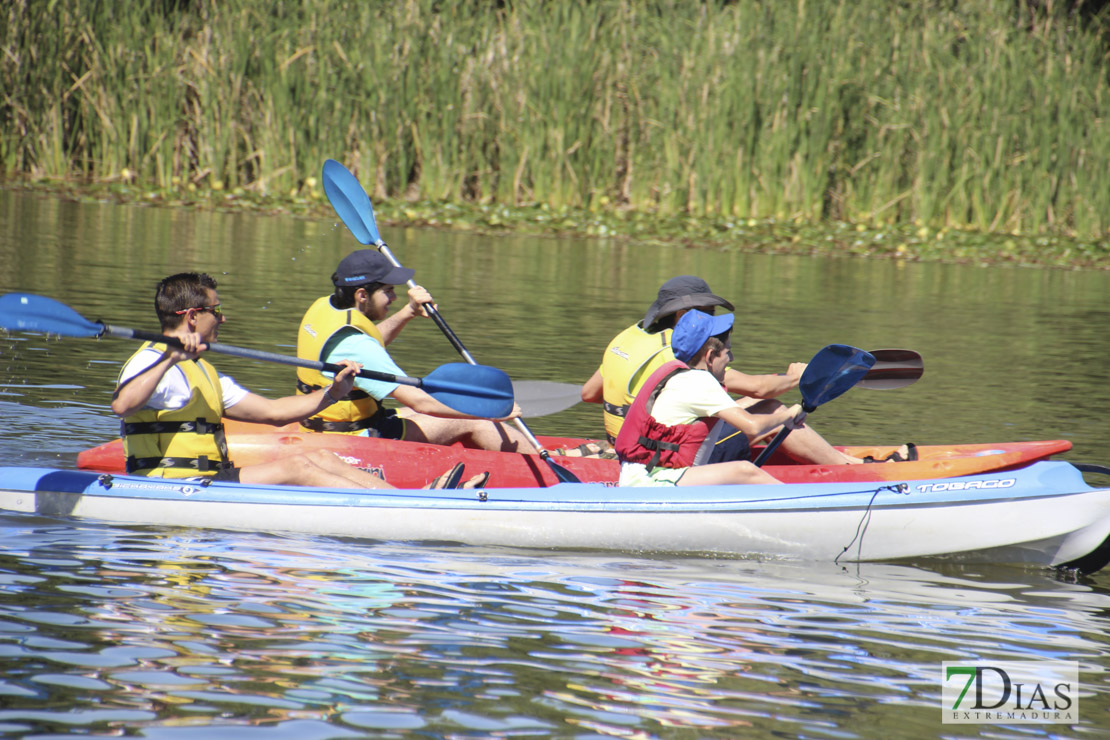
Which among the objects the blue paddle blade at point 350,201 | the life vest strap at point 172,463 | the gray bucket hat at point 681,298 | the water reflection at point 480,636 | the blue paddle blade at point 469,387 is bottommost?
the water reflection at point 480,636

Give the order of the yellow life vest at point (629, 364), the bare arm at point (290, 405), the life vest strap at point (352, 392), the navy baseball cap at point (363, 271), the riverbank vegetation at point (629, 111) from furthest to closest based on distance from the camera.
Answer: the riverbank vegetation at point (629, 111)
the life vest strap at point (352, 392)
the navy baseball cap at point (363, 271)
the yellow life vest at point (629, 364)
the bare arm at point (290, 405)

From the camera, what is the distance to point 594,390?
651cm

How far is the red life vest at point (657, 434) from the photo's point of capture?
523cm

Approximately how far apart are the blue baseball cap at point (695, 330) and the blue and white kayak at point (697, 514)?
1.72ft

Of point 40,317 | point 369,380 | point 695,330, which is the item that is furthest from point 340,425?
point 695,330

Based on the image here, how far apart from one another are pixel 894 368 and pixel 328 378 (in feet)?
8.04

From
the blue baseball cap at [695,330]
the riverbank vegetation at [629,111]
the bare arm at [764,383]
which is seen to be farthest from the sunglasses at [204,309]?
the riverbank vegetation at [629,111]

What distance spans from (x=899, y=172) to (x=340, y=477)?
451 inches

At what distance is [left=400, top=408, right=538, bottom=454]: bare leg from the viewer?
652cm

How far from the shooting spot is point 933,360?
10.1 m

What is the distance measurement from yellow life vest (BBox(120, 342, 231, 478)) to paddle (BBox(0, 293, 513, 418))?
138 millimetres

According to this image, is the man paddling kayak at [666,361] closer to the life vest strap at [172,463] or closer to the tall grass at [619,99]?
the life vest strap at [172,463]

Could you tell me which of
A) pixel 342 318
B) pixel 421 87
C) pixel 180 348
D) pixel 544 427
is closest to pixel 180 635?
pixel 180 348

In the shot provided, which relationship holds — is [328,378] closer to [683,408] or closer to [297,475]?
[297,475]
